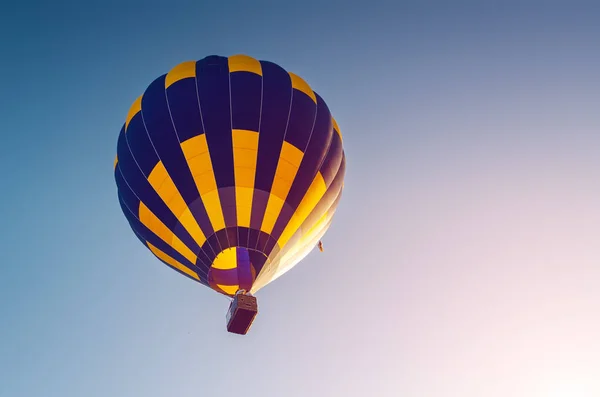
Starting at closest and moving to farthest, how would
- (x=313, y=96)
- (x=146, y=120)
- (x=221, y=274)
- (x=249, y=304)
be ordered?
1. (x=249, y=304)
2. (x=221, y=274)
3. (x=146, y=120)
4. (x=313, y=96)

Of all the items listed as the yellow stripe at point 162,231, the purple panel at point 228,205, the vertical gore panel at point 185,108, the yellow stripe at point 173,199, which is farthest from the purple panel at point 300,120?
the yellow stripe at point 162,231

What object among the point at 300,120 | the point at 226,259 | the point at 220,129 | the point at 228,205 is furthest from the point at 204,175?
the point at 300,120

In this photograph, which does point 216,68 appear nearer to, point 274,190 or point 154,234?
point 274,190

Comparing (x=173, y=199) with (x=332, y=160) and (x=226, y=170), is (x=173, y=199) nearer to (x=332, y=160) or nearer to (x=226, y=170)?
(x=226, y=170)

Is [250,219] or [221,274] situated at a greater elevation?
[250,219]

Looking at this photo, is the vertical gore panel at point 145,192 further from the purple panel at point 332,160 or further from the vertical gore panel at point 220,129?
the purple panel at point 332,160

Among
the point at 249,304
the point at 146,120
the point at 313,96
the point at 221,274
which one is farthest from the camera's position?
the point at 313,96

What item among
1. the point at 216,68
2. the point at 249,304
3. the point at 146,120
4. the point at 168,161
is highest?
the point at 216,68

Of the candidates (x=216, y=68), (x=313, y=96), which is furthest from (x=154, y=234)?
(x=313, y=96)
